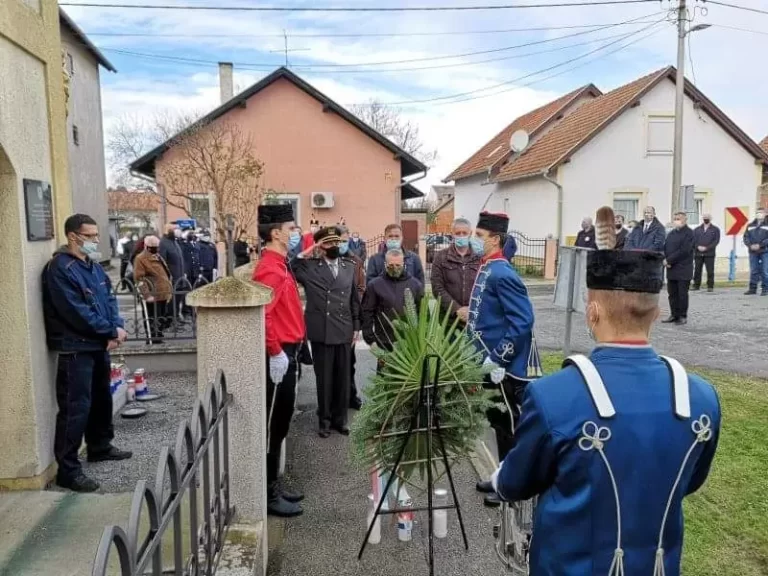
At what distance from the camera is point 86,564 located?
3225 millimetres

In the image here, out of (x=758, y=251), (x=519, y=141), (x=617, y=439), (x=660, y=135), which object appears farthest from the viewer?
(x=519, y=141)

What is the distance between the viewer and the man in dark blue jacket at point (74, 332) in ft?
13.6

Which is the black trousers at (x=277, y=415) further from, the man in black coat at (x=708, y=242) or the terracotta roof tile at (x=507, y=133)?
the terracotta roof tile at (x=507, y=133)

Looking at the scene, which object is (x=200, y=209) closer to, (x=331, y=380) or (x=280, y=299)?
(x=331, y=380)

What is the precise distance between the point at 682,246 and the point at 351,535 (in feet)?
31.3

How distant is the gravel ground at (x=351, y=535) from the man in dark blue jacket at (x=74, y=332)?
4.79ft

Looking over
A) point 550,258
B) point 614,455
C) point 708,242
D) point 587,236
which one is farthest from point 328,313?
point 550,258

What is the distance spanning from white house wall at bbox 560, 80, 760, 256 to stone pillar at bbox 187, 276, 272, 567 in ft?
68.5

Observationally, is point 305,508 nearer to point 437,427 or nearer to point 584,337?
point 437,427

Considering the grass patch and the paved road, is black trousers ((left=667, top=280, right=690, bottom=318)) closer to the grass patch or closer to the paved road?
the paved road

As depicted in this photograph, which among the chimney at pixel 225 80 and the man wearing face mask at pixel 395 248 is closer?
the man wearing face mask at pixel 395 248

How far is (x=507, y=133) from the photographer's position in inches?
1326

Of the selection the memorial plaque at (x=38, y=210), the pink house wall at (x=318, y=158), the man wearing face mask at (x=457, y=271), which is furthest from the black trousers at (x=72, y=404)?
the pink house wall at (x=318, y=158)

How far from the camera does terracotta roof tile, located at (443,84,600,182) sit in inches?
1132
